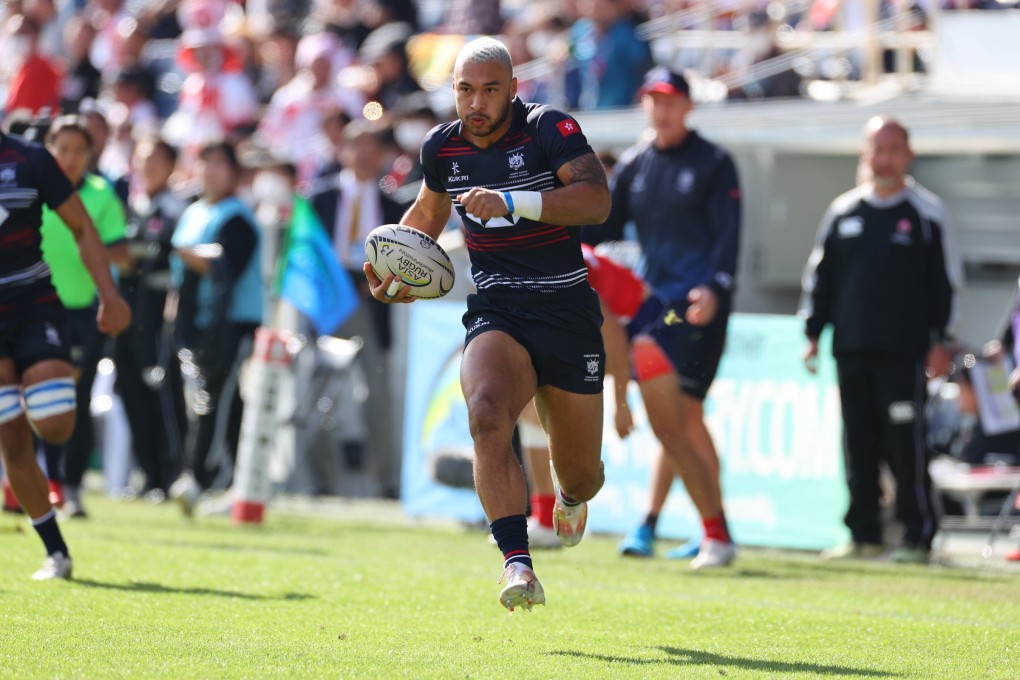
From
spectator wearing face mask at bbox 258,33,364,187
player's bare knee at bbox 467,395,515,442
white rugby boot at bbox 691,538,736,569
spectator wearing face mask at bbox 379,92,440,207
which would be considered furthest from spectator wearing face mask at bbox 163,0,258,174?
player's bare knee at bbox 467,395,515,442

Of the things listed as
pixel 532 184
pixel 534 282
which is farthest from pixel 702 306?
pixel 532 184

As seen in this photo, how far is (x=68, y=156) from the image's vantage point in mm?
11047

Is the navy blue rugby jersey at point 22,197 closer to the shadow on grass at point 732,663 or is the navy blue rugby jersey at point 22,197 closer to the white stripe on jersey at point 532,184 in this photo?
the white stripe on jersey at point 532,184

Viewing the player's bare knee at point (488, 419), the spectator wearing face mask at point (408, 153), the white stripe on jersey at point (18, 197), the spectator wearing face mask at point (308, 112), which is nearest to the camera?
the player's bare knee at point (488, 419)

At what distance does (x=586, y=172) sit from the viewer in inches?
269

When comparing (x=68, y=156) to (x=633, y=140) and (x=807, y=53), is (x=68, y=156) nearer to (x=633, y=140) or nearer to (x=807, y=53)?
(x=633, y=140)

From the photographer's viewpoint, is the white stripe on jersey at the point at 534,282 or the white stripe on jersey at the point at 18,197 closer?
the white stripe on jersey at the point at 534,282

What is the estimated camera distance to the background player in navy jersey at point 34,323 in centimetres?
809

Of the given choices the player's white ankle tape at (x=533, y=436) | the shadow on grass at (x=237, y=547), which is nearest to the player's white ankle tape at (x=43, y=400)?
the shadow on grass at (x=237, y=547)

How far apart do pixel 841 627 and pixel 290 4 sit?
722 inches

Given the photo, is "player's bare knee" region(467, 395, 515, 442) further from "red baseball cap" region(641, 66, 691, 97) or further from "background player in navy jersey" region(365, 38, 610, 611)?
"red baseball cap" region(641, 66, 691, 97)

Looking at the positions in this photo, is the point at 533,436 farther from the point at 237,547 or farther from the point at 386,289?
the point at 386,289

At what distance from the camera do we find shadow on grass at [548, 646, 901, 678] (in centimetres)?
625

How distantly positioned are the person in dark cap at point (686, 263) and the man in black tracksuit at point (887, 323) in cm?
100
